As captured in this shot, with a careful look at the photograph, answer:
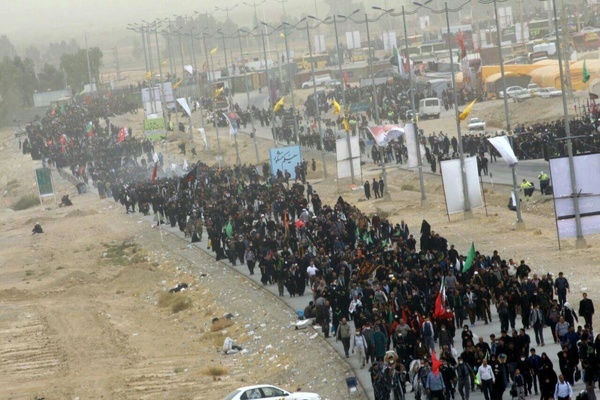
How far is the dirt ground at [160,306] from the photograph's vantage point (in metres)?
26.3

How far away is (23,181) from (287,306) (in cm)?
5142

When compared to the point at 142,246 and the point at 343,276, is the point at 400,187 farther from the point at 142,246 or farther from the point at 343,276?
the point at 343,276

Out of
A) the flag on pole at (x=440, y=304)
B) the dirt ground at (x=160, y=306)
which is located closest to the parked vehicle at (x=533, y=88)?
the dirt ground at (x=160, y=306)

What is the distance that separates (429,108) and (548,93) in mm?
7009

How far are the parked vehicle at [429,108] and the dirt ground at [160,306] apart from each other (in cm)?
2128

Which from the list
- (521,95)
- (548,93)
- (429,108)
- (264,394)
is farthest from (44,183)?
(264,394)

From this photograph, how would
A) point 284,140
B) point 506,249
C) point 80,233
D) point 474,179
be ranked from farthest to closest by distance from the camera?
1. point 284,140
2. point 80,233
3. point 474,179
4. point 506,249

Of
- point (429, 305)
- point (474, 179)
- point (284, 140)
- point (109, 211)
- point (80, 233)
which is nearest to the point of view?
point (429, 305)

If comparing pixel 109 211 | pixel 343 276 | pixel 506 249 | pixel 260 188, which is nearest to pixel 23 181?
pixel 109 211

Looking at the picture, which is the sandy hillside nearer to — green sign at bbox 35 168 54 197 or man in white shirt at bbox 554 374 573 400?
man in white shirt at bbox 554 374 573 400

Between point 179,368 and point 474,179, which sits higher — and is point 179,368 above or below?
below

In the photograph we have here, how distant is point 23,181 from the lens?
79375 millimetres

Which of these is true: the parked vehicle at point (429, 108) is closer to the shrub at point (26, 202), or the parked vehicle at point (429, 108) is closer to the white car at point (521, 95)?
the white car at point (521, 95)

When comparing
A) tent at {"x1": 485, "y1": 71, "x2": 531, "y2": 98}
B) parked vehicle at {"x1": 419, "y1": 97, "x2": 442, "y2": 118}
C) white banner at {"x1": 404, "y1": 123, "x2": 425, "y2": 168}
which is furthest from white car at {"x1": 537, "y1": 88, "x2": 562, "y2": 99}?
white banner at {"x1": 404, "y1": 123, "x2": 425, "y2": 168}
